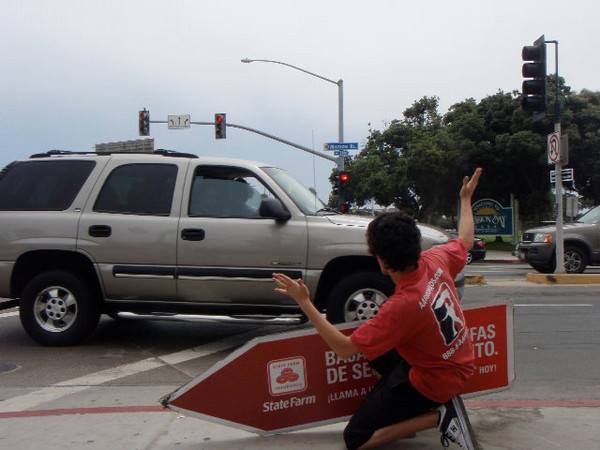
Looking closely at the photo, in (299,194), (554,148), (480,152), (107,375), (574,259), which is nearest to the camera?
(107,375)

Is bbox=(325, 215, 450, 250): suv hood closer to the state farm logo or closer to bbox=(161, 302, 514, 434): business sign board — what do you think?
bbox=(161, 302, 514, 434): business sign board

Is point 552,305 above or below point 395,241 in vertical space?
below

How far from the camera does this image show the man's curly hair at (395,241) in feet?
9.82

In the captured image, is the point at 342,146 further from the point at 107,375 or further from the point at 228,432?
the point at 228,432

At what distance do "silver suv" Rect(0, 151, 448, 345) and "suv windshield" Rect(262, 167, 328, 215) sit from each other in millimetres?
23

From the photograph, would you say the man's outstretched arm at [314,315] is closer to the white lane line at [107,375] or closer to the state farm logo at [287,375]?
the state farm logo at [287,375]

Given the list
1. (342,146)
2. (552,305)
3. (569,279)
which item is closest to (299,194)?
→ (552,305)

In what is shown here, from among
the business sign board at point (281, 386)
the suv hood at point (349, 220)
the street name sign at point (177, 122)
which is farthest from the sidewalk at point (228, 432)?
the street name sign at point (177, 122)

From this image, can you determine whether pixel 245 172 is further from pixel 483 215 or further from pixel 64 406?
pixel 483 215

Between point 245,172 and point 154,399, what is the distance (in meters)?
2.56

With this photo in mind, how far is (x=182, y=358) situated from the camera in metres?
5.89

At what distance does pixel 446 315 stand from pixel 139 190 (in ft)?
13.3

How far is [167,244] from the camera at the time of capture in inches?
234

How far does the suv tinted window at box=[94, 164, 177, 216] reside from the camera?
6168 millimetres
